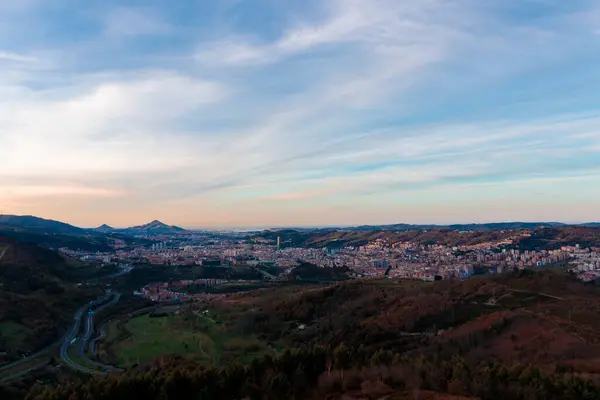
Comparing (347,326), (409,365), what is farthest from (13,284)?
(409,365)

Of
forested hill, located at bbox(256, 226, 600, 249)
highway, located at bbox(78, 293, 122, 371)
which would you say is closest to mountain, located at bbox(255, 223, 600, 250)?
forested hill, located at bbox(256, 226, 600, 249)

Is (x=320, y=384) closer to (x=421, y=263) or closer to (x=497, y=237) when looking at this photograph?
(x=421, y=263)

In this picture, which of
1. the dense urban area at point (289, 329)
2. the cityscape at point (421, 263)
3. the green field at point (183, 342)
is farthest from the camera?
the cityscape at point (421, 263)


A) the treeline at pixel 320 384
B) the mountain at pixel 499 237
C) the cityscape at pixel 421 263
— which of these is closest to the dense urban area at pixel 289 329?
the treeline at pixel 320 384

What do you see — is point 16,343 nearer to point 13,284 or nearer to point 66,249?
point 13,284

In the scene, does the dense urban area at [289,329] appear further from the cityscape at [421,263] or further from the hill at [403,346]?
the cityscape at [421,263]

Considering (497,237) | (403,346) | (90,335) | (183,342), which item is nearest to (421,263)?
(497,237)
